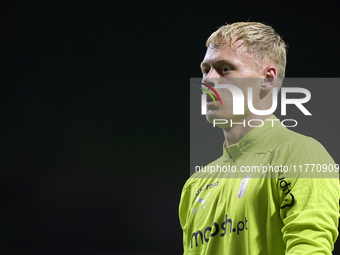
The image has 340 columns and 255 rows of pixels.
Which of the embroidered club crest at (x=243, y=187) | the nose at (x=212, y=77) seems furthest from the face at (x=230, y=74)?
the embroidered club crest at (x=243, y=187)

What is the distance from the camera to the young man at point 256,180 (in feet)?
2.39

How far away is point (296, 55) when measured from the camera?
241 cm

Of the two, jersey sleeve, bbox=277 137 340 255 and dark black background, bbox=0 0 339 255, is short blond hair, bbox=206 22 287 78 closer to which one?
jersey sleeve, bbox=277 137 340 255

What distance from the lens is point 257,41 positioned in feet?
3.35

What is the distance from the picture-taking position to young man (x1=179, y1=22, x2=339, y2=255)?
73 centimetres

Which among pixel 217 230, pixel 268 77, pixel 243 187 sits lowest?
pixel 217 230

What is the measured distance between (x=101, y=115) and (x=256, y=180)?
198cm

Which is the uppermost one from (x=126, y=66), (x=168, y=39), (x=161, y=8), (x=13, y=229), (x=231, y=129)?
(x=161, y=8)

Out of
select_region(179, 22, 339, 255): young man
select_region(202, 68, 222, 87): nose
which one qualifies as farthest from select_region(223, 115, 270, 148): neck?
select_region(202, 68, 222, 87): nose

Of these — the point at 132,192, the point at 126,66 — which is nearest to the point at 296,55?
the point at 126,66

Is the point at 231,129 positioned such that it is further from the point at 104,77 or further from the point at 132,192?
the point at 104,77

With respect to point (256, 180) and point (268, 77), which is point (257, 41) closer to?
point (268, 77)

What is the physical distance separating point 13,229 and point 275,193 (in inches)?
91.0

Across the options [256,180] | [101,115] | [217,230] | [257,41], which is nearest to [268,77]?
[257,41]
